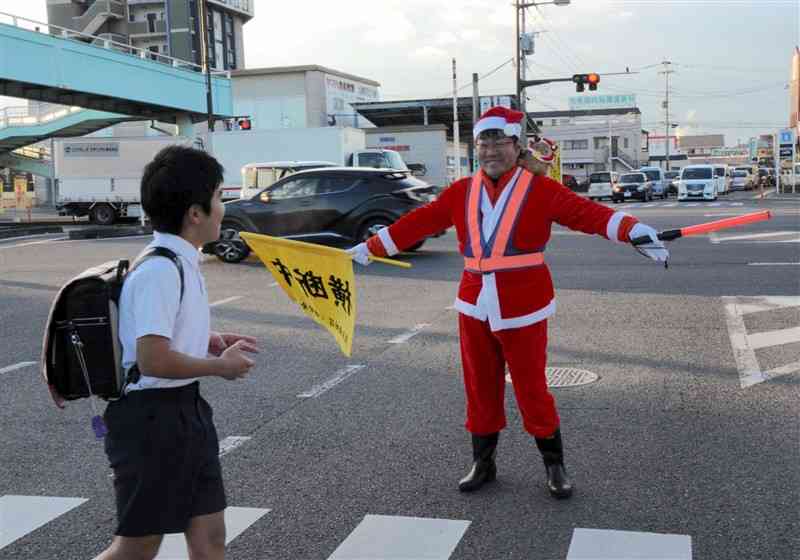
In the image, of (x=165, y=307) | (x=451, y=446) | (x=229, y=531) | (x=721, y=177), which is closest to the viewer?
(x=165, y=307)

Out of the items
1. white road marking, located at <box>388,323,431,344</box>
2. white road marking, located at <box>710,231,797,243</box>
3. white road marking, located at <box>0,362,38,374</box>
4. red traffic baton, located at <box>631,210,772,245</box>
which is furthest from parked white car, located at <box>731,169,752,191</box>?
red traffic baton, located at <box>631,210,772,245</box>

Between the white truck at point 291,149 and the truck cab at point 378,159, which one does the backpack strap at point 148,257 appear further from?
the white truck at point 291,149

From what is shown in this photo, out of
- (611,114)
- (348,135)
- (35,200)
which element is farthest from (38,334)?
(611,114)

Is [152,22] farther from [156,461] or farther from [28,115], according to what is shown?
[156,461]

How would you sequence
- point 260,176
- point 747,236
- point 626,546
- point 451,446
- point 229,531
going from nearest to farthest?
point 626,546, point 229,531, point 451,446, point 747,236, point 260,176

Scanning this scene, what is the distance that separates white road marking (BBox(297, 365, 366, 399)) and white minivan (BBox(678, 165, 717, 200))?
128 feet

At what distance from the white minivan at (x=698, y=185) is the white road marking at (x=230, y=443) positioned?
41104mm

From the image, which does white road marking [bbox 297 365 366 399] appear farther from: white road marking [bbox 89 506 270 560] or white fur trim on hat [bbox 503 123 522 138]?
white fur trim on hat [bbox 503 123 522 138]

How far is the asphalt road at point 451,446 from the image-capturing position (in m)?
4.04

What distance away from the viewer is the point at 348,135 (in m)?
32.7

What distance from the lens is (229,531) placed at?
415 centimetres

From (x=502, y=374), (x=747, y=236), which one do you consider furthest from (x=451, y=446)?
(x=747, y=236)

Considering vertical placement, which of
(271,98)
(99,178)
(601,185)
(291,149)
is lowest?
(601,185)

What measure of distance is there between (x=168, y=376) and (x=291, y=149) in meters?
30.5
